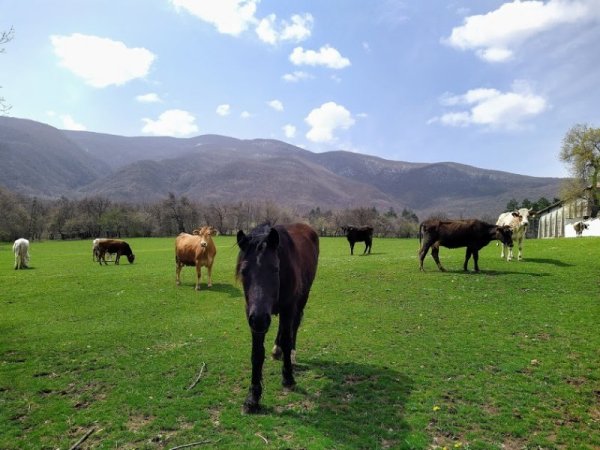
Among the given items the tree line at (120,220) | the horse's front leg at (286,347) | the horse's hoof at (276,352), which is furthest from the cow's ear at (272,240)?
the tree line at (120,220)

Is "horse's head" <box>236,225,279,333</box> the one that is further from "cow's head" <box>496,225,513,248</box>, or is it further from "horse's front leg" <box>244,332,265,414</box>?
"cow's head" <box>496,225,513,248</box>

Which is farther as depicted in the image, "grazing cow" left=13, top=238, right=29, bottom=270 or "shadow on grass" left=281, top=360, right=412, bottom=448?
"grazing cow" left=13, top=238, right=29, bottom=270

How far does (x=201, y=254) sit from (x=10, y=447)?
1271cm

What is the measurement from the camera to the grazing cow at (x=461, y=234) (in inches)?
754

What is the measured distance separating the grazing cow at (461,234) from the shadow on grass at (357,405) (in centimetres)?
1286

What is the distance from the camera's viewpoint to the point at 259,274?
579 centimetres

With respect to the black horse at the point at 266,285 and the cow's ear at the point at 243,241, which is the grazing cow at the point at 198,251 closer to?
the black horse at the point at 266,285

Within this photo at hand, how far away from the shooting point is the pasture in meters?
5.71

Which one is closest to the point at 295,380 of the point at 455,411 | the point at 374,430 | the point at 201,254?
the point at 374,430

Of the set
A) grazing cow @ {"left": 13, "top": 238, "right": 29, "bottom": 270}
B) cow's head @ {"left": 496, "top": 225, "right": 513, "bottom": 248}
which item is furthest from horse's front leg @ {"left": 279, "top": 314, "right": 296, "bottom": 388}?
grazing cow @ {"left": 13, "top": 238, "right": 29, "bottom": 270}

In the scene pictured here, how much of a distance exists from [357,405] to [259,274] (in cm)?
292

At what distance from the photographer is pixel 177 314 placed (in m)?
13.4

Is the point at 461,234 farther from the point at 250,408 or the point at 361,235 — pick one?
the point at 250,408

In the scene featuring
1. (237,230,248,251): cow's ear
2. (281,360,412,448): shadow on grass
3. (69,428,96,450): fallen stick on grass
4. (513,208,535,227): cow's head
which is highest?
(513,208,535,227): cow's head
